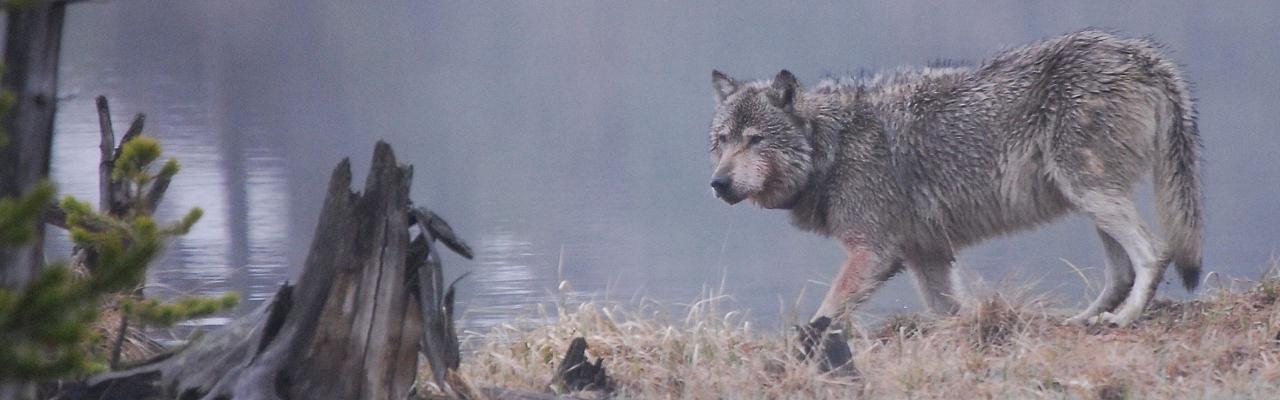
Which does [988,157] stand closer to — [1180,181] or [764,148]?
[1180,181]

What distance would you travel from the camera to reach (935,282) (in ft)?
20.5

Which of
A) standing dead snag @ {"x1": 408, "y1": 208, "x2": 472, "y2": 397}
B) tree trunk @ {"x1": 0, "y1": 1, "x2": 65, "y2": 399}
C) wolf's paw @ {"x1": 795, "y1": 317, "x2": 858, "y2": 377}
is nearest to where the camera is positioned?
tree trunk @ {"x1": 0, "y1": 1, "x2": 65, "y2": 399}

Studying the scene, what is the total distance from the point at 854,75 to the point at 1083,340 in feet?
5.80

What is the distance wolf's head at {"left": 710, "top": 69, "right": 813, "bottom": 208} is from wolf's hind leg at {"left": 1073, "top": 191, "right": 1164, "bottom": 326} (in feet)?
4.07

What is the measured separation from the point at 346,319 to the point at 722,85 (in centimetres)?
280

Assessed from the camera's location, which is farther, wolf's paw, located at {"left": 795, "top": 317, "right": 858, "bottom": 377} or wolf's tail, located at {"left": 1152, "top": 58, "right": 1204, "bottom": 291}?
wolf's tail, located at {"left": 1152, "top": 58, "right": 1204, "bottom": 291}

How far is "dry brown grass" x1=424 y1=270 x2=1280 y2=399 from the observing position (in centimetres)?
446

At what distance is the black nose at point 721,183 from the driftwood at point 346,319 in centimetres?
189

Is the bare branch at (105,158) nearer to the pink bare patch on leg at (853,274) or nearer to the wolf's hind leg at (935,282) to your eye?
the pink bare patch on leg at (853,274)

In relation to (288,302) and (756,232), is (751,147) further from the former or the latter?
(756,232)

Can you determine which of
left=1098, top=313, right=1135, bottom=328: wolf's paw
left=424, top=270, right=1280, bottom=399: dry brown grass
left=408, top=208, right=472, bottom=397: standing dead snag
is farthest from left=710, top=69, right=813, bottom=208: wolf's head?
left=408, top=208, right=472, bottom=397: standing dead snag

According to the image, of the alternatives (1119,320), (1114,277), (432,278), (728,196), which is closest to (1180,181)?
(1114,277)

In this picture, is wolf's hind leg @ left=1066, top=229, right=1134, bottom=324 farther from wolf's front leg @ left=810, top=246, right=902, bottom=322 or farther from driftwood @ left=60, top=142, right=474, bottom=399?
driftwood @ left=60, top=142, right=474, bottom=399

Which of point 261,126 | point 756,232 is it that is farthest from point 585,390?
point 261,126
